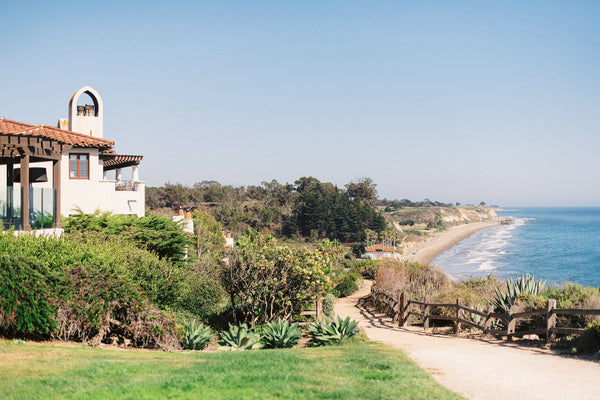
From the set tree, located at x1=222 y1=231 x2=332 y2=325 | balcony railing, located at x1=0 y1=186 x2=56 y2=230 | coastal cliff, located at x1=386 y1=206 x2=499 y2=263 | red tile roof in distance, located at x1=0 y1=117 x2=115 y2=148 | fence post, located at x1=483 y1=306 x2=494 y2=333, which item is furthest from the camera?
coastal cliff, located at x1=386 y1=206 x2=499 y2=263

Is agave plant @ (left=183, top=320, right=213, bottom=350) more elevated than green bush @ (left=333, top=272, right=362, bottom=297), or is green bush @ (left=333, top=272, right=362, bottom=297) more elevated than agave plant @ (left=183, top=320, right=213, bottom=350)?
agave plant @ (left=183, top=320, right=213, bottom=350)

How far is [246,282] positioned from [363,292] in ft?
57.7

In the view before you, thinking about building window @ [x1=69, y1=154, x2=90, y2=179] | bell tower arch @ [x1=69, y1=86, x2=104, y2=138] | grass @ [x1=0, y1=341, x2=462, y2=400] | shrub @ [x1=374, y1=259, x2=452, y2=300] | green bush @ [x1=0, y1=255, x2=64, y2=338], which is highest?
bell tower arch @ [x1=69, y1=86, x2=104, y2=138]

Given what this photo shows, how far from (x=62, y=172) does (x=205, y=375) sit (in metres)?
17.7

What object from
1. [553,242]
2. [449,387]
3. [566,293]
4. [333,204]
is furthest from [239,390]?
Answer: [553,242]

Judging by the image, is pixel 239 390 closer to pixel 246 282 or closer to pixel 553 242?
pixel 246 282

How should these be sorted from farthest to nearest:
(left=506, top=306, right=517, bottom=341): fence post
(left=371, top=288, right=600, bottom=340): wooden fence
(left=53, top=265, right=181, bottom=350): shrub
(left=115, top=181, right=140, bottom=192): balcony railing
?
1. (left=115, top=181, right=140, bottom=192): balcony railing
2. (left=506, top=306, right=517, bottom=341): fence post
3. (left=371, top=288, right=600, bottom=340): wooden fence
4. (left=53, top=265, right=181, bottom=350): shrub

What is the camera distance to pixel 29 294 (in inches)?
385

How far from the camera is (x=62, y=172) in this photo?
22.4 meters

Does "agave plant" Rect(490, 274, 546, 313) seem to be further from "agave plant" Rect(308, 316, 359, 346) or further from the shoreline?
the shoreline

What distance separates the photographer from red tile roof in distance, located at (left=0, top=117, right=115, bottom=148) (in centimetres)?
1848

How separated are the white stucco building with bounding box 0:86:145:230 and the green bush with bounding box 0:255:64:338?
6.37 meters

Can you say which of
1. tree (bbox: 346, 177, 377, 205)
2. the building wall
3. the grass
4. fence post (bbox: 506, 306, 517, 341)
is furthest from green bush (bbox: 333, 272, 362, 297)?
tree (bbox: 346, 177, 377, 205)

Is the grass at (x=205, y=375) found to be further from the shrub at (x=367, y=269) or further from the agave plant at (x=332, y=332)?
the shrub at (x=367, y=269)
